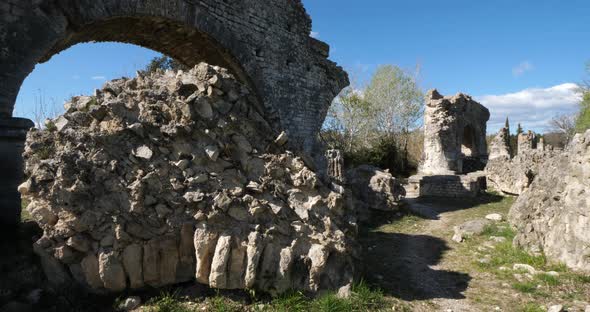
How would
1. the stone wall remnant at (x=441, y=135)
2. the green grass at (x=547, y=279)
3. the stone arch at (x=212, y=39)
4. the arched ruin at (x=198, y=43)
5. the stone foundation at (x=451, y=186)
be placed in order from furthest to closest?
1. the stone wall remnant at (x=441, y=135)
2. the stone foundation at (x=451, y=186)
3. the stone arch at (x=212, y=39)
4. the arched ruin at (x=198, y=43)
5. the green grass at (x=547, y=279)

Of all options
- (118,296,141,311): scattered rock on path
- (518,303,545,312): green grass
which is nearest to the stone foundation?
(518,303,545,312): green grass

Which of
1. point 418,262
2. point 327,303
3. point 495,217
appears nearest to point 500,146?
point 495,217

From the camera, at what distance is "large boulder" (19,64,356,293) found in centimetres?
331

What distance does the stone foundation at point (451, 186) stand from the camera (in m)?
12.2

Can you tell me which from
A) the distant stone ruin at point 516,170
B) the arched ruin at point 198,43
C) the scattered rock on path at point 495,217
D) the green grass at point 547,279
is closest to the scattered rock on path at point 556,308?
the green grass at point 547,279

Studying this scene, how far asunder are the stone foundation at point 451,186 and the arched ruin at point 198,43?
14.8 feet

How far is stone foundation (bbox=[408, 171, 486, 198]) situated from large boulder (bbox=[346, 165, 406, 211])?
3.76 metres

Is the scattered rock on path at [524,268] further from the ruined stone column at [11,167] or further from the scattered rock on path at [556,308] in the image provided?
the ruined stone column at [11,167]

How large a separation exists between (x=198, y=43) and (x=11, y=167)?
4919mm

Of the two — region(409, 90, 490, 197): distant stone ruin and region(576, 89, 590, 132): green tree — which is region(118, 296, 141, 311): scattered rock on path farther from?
region(576, 89, 590, 132): green tree

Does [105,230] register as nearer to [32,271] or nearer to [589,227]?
[32,271]

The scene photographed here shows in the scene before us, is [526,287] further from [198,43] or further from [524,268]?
[198,43]

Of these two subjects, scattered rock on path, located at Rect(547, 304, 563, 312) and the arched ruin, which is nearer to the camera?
scattered rock on path, located at Rect(547, 304, 563, 312)

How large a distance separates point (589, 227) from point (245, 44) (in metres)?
7.51
